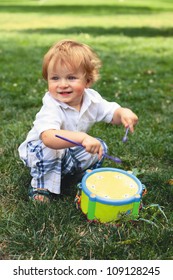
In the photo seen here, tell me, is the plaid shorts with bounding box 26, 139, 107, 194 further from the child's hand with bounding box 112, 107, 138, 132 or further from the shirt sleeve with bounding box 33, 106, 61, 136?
the child's hand with bounding box 112, 107, 138, 132

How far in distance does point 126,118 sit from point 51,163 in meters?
0.61

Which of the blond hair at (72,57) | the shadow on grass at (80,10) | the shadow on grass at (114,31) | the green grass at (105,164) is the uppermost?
the blond hair at (72,57)

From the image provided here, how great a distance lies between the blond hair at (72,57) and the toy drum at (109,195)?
2.35ft

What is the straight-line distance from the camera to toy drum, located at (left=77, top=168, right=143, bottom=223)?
233 centimetres

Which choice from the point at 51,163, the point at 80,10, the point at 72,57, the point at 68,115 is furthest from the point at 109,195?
the point at 80,10

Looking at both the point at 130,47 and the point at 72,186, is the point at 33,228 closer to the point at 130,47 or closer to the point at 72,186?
the point at 72,186

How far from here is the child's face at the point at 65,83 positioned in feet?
8.52

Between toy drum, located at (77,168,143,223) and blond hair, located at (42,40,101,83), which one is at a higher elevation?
blond hair, located at (42,40,101,83)

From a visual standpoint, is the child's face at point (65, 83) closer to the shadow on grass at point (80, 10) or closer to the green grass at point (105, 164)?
the green grass at point (105, 164)

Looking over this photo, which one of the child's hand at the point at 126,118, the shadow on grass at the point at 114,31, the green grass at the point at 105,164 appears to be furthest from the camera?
the shadow on grass at the point at 114,31

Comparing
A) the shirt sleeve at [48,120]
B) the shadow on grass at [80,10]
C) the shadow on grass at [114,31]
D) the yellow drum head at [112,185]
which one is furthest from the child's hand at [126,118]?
the shadow on grass at [80,10]

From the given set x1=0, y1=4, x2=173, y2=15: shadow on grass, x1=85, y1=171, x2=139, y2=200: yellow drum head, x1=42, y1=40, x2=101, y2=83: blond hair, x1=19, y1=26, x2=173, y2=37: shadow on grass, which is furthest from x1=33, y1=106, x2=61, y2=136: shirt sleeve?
x1=0, y1=4, x2=173, y2=15: shadow on grass

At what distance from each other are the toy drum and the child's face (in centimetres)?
54

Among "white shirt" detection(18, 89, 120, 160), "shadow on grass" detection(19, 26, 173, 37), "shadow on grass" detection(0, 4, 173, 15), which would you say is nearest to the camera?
"white shirt" detection(18, 89, 120, 160)
